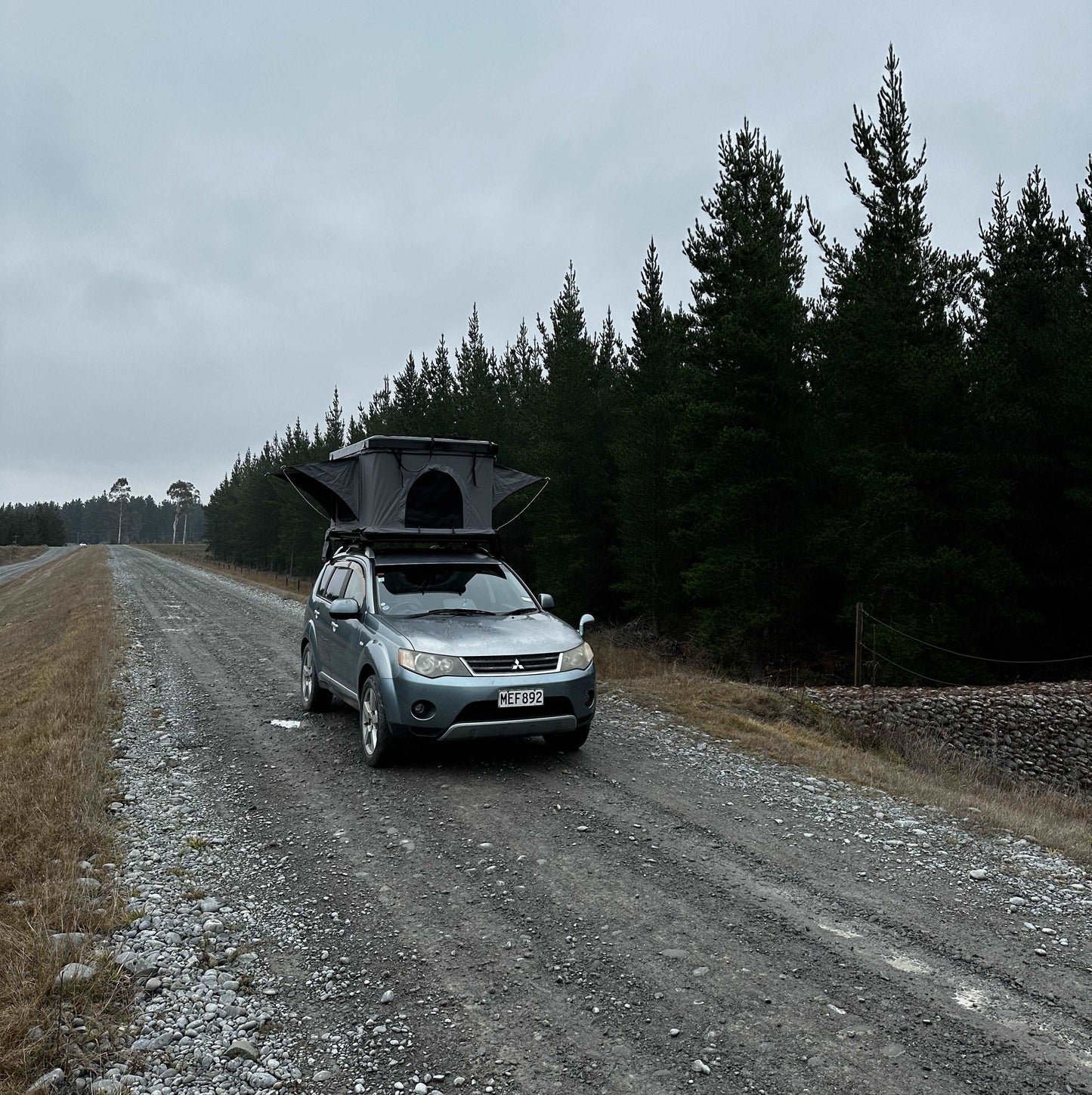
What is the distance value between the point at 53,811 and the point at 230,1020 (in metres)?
3.22

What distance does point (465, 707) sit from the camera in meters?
6.66

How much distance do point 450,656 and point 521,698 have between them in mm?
701

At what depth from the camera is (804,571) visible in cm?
2080

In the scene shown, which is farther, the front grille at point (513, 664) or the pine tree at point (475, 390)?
the pine tree at point (475, 390)

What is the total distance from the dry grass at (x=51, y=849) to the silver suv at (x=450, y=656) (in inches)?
88.8

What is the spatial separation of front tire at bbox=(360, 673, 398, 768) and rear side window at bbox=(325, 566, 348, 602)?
5.78ft

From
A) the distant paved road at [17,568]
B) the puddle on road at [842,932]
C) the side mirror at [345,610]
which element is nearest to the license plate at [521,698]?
the side mirror at [345,610]

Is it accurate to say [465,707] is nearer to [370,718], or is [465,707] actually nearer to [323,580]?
[370,718]

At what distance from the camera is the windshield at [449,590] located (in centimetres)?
792

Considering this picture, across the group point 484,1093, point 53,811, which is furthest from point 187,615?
point 484,1093

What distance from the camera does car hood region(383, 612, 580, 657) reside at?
6902 mm

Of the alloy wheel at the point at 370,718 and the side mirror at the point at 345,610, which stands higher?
the side mirror at the point at 345,610

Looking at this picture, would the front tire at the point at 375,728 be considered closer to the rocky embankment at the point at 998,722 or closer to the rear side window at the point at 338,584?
the rear side window at the point at 338,584

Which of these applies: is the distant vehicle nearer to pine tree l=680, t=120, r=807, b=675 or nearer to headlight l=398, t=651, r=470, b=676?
headlight l=398, t=651, r=470, b=676
